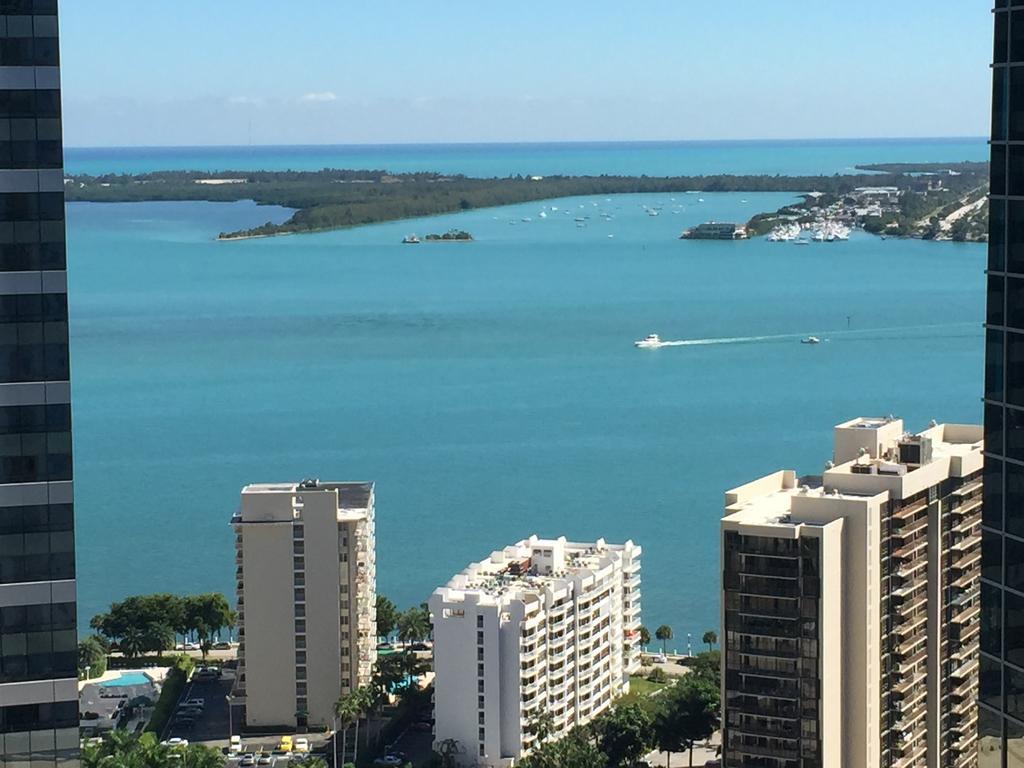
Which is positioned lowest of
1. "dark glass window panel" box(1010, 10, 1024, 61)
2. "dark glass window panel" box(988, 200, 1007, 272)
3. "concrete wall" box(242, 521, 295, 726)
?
"concrete wall" box(242, 521, 295, 726)

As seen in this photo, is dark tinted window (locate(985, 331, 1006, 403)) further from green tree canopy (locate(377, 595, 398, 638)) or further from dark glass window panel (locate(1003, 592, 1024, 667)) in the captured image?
green tree canopy (locate(377, 595, 398, 638))

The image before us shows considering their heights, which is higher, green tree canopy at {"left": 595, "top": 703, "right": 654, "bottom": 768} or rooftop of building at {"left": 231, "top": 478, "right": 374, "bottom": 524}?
rooftop of building at {"left": 231, "top": 478, "right": 374, "bottom": 524}

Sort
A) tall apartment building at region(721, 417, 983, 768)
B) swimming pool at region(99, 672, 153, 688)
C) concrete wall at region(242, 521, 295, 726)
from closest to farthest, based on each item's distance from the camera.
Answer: tall apartment building at region(721, 417, 983, 768) < concrete wall at region(242, 521, 295, 726) < swimming pool at region(99, 672, 153, 688)

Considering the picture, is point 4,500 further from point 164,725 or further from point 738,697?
point 164,725

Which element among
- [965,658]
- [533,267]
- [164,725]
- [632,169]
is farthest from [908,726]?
[632,169]

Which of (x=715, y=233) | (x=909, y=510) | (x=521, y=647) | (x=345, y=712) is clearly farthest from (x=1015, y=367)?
(x=715, y=233)

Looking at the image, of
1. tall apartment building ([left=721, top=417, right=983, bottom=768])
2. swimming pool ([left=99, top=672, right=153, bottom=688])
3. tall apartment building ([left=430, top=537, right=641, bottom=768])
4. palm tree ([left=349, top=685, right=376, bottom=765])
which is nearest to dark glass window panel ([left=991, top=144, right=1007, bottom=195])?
tall apartment building ([left=721, top=417, right=983, bottom=768])

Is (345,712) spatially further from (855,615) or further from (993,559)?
(993,559)

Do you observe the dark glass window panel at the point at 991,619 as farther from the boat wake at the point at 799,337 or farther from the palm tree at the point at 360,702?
the boat wake at the point at 799,337
